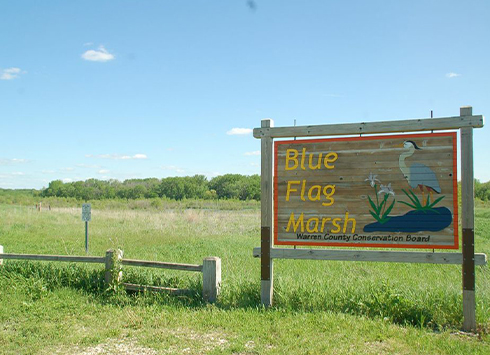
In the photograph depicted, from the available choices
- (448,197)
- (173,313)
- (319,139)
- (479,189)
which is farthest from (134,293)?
(479,189)

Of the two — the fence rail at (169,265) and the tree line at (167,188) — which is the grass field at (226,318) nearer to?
the fence rail at (169,265)

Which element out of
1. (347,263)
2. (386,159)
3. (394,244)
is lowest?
(347,263)

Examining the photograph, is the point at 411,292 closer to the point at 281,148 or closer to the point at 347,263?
the point at 281,148

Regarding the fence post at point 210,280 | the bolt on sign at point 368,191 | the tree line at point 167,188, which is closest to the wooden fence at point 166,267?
the fence post at point 210,280

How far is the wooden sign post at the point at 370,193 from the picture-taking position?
5500 mm

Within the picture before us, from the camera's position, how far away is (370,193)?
232 inches

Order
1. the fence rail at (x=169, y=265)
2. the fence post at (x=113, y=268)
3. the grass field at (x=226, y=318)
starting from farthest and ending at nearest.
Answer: the fence post at (x=113, y=268) → the fence rail at (x=169, y=265) → the grass field at (x=226, y=318)

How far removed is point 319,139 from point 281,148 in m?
0.58

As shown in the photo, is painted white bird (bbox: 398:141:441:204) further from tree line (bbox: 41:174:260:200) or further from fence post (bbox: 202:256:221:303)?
tree line (bbox: 41:174:260:200)

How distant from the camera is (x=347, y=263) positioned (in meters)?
11.0

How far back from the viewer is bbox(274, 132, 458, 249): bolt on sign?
562 cm

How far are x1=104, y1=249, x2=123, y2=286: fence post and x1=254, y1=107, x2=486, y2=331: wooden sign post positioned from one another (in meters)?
2.23

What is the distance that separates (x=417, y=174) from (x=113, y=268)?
476 centimetres

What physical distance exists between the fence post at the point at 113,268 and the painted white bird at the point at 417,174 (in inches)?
177
